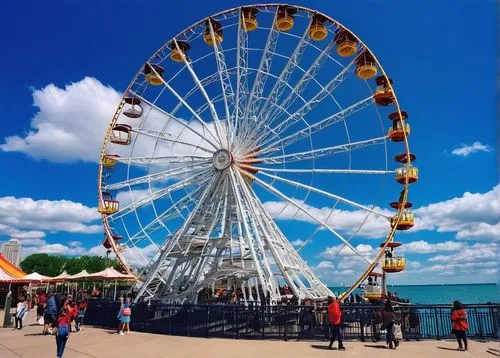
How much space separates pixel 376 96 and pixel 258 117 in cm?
611

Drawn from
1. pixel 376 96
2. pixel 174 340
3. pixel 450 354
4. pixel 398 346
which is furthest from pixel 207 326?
pixel 376 96

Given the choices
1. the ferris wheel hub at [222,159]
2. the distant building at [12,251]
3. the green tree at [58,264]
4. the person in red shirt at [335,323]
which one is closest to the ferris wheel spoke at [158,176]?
the ferris wheel hub at [222,159]

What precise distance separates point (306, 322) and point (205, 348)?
3.71 m

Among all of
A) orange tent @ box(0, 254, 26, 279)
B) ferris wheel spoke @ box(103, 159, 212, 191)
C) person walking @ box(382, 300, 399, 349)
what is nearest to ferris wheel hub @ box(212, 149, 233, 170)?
ferris wheel spoke @ box(103, 159, 212, 191)

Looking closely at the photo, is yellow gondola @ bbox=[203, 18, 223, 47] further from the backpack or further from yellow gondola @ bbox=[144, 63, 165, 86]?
the backpack

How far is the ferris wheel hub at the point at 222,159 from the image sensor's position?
22.5 meters

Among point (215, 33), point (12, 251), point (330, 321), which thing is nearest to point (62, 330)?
point (330, 321)

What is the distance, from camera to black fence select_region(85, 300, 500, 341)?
1467 centimetres

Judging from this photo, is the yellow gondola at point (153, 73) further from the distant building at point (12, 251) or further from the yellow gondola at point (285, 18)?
the distant building at point (12, 251)

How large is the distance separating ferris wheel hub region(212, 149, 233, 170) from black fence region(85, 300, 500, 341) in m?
7.93

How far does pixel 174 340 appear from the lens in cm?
Result: 1511

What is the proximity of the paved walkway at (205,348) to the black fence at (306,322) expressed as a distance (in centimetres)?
73

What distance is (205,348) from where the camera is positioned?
13.3 meters

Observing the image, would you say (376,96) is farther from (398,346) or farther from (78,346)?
(78,346)
